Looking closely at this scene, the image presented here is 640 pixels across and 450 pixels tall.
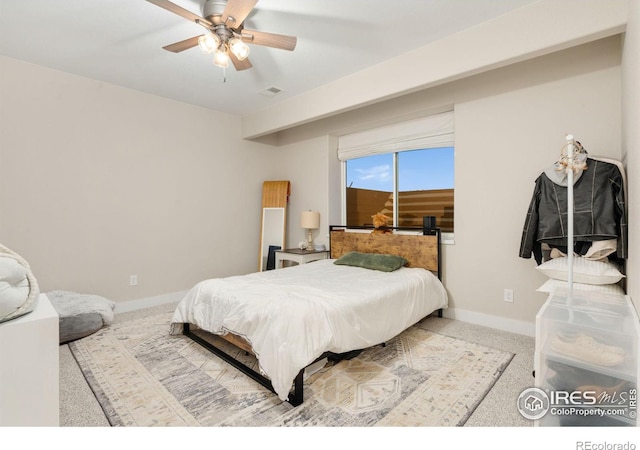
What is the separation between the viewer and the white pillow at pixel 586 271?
190 centimetres

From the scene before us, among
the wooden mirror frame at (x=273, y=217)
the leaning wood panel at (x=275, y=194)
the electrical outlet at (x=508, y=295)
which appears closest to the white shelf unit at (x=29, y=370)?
Answer: the electrical outlet at (x=508, y=295)

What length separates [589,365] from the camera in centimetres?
130

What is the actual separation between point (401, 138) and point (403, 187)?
61cm

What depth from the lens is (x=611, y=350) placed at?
1.29 m

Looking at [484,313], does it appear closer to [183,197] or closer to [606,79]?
[606,79]

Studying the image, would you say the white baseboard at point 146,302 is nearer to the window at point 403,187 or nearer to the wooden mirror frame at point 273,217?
the wooden mirror frame at point 273,217

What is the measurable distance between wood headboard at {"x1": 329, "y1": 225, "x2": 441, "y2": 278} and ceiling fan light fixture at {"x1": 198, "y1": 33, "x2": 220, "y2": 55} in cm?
255

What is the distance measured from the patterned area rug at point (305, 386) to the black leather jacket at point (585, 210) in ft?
3.32

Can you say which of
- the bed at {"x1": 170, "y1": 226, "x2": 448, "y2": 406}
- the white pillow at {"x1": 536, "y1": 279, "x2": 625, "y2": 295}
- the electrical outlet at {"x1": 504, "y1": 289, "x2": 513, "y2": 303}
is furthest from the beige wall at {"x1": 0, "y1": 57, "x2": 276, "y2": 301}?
the white pillow at {"x1": 536, "y1": 279, "x2": 625, "y2": 295}

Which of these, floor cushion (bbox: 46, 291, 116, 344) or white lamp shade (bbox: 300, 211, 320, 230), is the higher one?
white lamp shade (bbox: 300, 211, 320, 230)

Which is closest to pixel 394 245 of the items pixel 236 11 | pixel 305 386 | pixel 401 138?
pixel 401 138

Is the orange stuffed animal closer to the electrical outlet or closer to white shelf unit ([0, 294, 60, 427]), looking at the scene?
the electrical outlet

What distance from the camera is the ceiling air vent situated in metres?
3.55

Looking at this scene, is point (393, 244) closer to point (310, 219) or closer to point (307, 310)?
point (310, 219)
